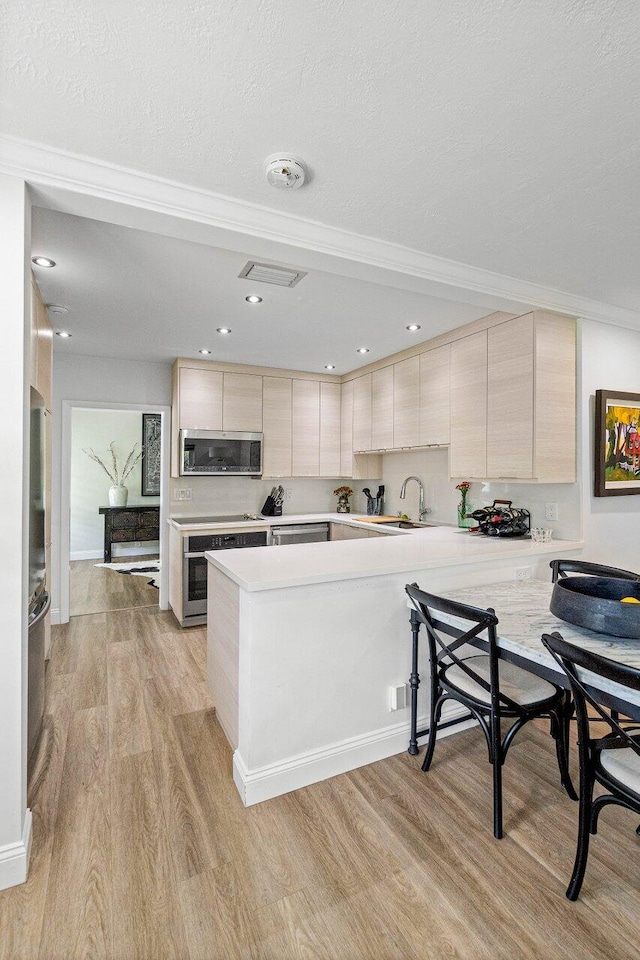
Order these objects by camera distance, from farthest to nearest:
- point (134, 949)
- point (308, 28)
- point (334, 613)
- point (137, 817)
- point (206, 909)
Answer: point (334, 613) → point (137, 817) → point (206, 909) → point (134, 949) → point (308, 28)

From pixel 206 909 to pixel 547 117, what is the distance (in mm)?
2687

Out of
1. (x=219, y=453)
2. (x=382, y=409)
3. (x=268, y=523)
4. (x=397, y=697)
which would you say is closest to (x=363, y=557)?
(x=397, y=697)

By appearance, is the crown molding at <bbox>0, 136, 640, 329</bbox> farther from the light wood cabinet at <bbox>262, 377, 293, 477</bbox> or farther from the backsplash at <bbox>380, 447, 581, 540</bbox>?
the light wood cabinet at <bbox>262, 377, 293, 477</bbox>

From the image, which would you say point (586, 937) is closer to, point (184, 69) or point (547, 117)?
point (547, 117)

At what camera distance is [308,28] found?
1.14 m

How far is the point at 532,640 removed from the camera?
5.67 ft

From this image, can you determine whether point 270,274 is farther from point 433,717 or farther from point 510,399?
point 433,717

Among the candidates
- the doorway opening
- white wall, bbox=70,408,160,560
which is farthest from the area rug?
white wall, bbox=70,408,160,560

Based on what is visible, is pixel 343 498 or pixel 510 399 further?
pixel 343 498

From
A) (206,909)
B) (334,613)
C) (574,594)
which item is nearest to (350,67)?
(574,594)

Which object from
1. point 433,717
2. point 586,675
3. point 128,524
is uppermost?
point 586,675

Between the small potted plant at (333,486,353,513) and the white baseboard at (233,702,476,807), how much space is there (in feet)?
10.4

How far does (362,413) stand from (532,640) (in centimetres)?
343

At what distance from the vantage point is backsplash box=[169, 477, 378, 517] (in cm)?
491
